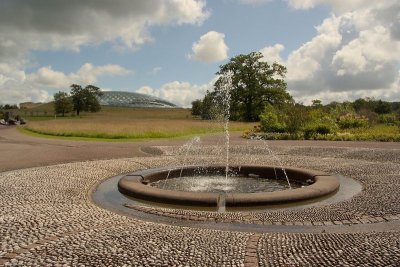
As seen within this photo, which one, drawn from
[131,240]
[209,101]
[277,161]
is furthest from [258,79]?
[131,240]

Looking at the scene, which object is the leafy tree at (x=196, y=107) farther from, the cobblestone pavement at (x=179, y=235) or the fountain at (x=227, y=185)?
the cobblestone pavement at (x=179, y=235)

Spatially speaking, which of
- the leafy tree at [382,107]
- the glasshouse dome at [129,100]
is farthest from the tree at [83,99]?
the glasshouse dome at [129,100]

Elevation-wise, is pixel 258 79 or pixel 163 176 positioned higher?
pixel 258 79

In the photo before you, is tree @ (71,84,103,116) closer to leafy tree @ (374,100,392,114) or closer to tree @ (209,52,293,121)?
tree @ (209,52,293,121)

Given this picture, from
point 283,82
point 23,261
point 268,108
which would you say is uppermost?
point 283,82

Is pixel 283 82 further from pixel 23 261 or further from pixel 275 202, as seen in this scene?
pixel 23 261

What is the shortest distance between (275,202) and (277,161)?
7.21 metres

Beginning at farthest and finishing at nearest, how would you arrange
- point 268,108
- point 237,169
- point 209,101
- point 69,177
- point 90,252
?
point 209,101, point 268,108, point 237,169, point 69,177, point 90,252

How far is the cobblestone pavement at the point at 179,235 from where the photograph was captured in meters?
5.06

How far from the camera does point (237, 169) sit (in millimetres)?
12836

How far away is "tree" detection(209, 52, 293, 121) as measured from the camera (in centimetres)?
5984

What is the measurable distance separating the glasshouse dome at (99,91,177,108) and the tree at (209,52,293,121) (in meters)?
109

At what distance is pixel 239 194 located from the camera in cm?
841

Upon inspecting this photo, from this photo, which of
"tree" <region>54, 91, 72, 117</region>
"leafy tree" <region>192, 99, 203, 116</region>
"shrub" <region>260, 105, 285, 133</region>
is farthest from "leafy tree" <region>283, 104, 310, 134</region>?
"tree" <region>54, 91, 72, 117</region>
